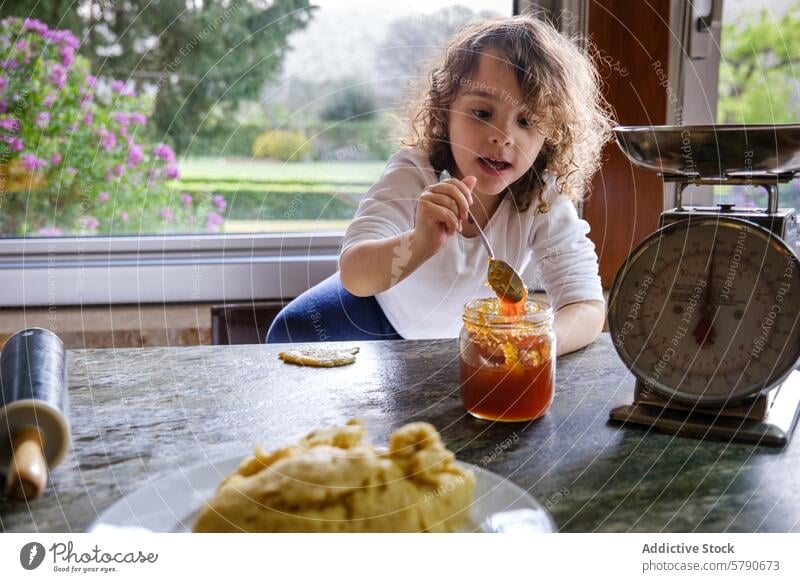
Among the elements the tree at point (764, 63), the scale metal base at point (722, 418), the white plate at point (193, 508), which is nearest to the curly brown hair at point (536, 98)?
the tree at point (764, 63)

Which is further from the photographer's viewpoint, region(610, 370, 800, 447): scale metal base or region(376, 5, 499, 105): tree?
region(376, 5, 499, 105): tree

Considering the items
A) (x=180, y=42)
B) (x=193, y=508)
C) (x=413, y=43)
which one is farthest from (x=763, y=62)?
(x=193, y=508)

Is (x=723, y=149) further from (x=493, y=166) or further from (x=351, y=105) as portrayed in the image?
(x=351, y=105)

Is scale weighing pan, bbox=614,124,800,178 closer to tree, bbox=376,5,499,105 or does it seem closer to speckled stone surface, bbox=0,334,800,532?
speckled stone surface, bbox=0,334,800,532

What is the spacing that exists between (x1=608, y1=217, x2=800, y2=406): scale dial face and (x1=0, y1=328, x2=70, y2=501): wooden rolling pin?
1.38 ft

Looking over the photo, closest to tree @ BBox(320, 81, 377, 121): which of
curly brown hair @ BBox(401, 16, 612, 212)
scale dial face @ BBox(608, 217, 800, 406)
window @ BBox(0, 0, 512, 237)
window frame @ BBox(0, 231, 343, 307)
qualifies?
window @ BBox(0, 0, 512, 237)

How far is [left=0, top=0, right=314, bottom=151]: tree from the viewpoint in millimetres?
1377

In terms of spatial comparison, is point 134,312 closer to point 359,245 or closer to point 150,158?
point 150,158

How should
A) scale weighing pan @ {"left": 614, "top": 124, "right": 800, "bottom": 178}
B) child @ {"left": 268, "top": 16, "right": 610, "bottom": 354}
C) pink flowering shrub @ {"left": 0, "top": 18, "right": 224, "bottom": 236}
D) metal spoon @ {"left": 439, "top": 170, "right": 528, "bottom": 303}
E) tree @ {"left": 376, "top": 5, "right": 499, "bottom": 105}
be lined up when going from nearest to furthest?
1. scale weighing pan @ {"left": 614, "top": 124, "right": 800, "bottom": 178}
2. metal spoon @ {"left": 439, "top": 170, "right": 528, "bottom": 303}
3. child @ {"left": 268, "top": 16, "right": 610, "bottom": 354}
4. tree @ {"left": 376, "top": 5, "right": 499, "bottom": 105}
5. pink flowering shrub @ {"left": 0, "top": 18, "right": 224, "bottom": 236}

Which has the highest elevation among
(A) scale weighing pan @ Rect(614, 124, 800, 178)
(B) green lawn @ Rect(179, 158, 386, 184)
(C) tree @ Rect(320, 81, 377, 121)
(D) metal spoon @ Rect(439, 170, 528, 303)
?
(C) tree @ Rect(320, 81, 377, 121)

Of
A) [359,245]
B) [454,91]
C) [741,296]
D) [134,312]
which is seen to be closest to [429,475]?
[741,296]

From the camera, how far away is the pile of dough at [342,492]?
444mm

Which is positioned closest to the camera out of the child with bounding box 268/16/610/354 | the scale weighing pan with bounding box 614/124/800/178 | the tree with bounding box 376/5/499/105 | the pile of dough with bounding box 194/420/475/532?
the pile of dough with bounding box 194/420/475/532

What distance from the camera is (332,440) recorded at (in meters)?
0.49
